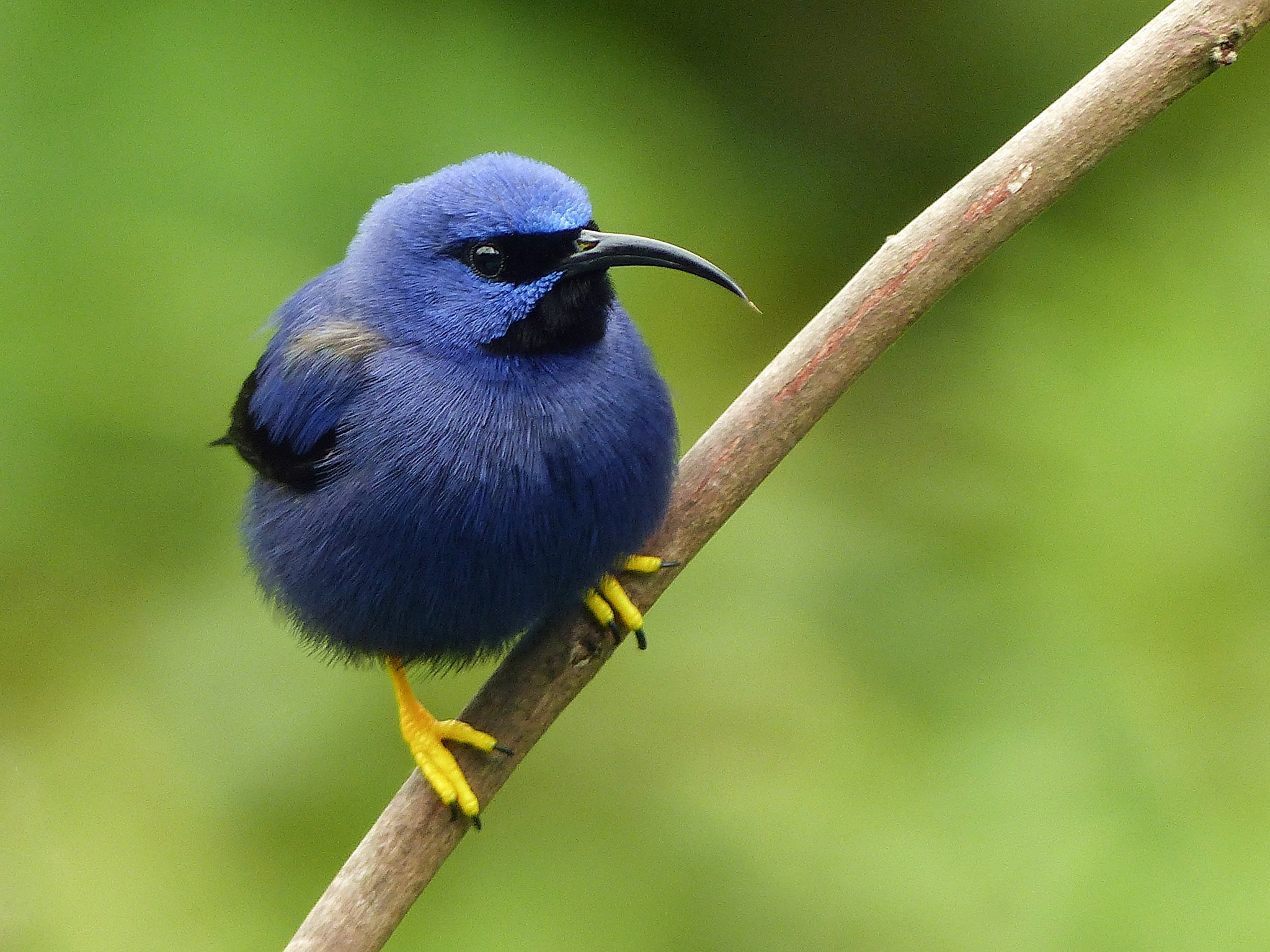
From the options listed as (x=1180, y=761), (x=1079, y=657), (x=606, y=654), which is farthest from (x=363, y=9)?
(x=1180, y=761)

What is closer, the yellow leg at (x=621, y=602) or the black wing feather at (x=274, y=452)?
the black wing feather at (x=274, y=452)

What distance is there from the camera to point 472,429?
122 inches

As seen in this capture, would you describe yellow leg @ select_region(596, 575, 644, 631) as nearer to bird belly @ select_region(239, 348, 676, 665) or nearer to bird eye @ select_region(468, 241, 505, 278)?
bird belly @ select_region(239, 348, 676, 665)

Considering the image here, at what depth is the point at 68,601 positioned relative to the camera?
4844 millimetres

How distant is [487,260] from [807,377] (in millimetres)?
788

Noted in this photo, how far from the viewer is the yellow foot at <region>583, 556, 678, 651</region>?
337 cm

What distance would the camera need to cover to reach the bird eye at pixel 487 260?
312cm

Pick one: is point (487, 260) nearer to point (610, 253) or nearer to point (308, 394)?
point (610, 253)

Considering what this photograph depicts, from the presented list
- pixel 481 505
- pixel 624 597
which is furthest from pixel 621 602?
pixel 481 505

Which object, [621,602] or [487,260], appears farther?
[621,602]

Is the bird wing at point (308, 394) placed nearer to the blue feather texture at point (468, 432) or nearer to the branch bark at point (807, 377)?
the blue feather texture at point (468, 432)

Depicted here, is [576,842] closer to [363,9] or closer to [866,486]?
[866,486]

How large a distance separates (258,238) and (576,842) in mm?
2414

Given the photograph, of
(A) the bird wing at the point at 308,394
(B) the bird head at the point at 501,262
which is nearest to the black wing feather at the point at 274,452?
(A) the bird wing at the point at 308,394
